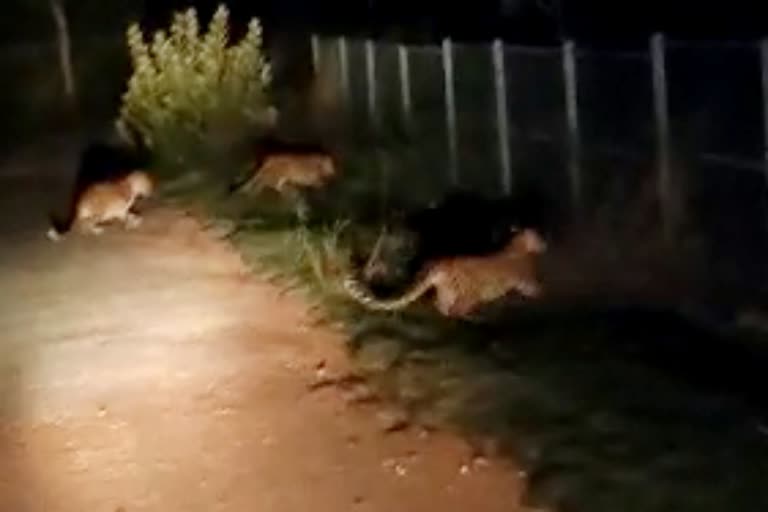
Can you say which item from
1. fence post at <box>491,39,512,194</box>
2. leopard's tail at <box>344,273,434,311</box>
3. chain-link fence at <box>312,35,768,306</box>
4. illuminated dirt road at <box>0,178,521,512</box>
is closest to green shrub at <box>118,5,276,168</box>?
chain-link fence at <box>312,35,768,306</box>

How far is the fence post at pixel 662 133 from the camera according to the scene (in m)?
10.3

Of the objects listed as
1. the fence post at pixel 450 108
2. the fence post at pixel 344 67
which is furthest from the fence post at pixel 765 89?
the fence post at pixel 344 67

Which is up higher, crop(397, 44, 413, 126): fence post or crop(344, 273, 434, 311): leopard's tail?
crop(397, 44, 413, 126): fence post

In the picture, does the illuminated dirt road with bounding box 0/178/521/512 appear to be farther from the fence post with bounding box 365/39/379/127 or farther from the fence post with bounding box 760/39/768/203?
the fence post with bounding box 365/39/379/127

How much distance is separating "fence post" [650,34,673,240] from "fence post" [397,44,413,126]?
493cm

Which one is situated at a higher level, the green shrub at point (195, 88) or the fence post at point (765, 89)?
the fence post at point (765, 89)

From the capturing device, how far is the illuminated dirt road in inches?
301

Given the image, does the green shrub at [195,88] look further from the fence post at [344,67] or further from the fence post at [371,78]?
the fence post at [371,78]

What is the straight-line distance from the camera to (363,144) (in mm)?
15578

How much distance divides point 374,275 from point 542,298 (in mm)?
1029

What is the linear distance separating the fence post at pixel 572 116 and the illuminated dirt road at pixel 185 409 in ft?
6.97

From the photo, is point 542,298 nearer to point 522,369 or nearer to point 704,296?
point 704,296

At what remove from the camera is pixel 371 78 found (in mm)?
16906

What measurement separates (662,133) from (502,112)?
2658 millimetres
